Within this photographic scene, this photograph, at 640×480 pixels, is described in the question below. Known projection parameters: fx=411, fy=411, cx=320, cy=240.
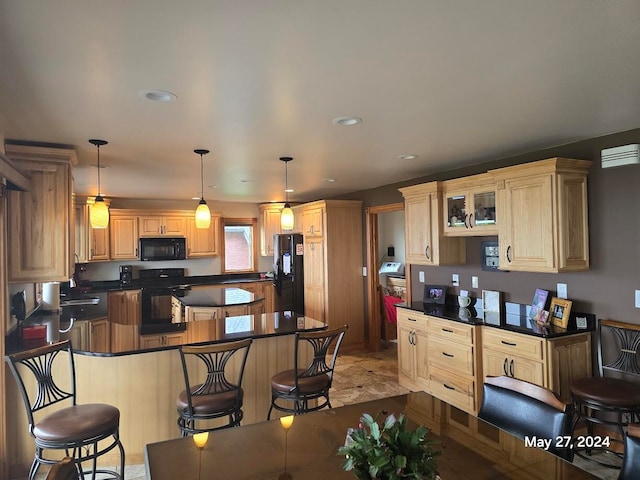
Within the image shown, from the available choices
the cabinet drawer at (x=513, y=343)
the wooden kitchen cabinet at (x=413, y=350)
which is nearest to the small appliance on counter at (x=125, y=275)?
the wooden kitchen cabinet at (x=413, y=350)

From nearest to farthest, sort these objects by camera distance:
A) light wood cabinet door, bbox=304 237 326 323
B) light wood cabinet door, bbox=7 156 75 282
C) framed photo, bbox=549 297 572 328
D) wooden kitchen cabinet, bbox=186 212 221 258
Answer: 1. light wood cabinet door, bbox=7 156 75 282
2. framed photo, bbox=549 297 572 328
3. light wood cabinet door, bbox=304 237 326 323
4. wooden kitchen cabinet, bbox=186 212 221 258

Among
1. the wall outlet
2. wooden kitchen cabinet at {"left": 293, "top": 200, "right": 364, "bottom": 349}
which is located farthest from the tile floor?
the wall outlet

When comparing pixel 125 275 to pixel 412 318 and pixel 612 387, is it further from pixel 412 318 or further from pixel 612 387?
pixel 612 387

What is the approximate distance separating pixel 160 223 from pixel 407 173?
4.41 meters

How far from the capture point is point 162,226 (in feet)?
23.3

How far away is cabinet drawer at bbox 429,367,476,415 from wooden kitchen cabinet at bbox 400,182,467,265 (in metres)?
1.16

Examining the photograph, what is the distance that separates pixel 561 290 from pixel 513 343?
67 centimetres

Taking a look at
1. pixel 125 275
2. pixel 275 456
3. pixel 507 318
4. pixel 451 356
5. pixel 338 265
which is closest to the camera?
pixel 275 456

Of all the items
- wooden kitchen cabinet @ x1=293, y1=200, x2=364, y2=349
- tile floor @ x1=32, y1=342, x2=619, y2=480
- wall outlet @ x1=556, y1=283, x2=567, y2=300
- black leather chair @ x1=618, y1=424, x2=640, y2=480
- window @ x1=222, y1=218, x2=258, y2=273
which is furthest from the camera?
window @ x1=222, y1=218, x2=258, y2=273

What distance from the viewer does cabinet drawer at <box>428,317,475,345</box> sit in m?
3.80

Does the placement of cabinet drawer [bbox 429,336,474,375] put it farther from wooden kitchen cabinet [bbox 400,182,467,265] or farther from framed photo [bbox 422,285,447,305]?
wooden kitchen cabinet [bbox 400,182,467,265]

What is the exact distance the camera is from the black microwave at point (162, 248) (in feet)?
22.7

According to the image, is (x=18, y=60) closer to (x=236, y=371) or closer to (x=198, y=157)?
(x=198, y=157)

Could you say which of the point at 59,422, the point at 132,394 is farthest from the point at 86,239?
the point at 59,422
